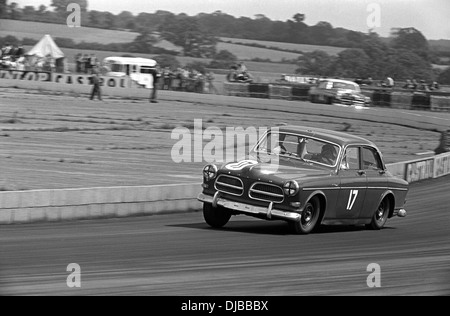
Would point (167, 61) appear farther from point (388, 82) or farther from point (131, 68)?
point (388, 82)

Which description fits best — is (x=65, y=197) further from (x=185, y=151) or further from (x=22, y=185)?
(x=185, y=151)

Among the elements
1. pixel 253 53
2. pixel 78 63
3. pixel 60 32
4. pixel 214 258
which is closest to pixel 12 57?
pixel 60 32

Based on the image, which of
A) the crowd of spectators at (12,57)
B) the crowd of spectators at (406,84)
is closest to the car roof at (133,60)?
the crowd of spectators at (12,57)

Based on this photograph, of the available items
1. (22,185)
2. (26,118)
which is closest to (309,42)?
(26,118)

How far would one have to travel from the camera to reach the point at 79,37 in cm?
3478

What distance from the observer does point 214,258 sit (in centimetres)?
800

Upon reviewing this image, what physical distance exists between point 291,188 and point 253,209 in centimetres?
54

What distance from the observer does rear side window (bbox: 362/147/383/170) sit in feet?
37.4

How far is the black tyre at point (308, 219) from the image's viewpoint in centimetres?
1001

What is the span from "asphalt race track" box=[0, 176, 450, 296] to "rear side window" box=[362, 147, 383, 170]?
89 centimetres

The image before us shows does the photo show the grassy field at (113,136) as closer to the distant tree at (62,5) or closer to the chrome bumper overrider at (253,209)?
the chrome bumper overrider at (253,209)

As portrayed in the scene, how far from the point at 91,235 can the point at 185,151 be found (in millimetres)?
11239

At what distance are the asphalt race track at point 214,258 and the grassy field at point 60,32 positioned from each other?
2320 cm

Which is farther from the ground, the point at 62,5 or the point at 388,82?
the point at 62,5
